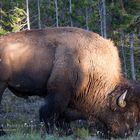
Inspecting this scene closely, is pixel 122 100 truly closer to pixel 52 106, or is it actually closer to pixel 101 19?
pixel 52 106

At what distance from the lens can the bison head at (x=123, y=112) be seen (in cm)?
1068

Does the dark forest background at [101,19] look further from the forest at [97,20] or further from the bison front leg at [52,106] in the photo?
the bison front leg at [52,106]

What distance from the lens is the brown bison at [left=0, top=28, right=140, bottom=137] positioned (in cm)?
1070

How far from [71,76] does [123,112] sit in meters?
1.45

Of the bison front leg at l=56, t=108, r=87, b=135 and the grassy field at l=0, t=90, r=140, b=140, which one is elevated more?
the bison front leg at l=56, t=108, r=87, b=135

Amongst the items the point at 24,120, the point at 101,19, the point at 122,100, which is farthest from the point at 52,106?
the point at 101,19

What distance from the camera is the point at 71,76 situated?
10750mm

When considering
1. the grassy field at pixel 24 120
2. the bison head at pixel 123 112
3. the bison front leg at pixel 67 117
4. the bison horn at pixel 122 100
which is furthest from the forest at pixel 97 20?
the bison horn at pixel 122 100

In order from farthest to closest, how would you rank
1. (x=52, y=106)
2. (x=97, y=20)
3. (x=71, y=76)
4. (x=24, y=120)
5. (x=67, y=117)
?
(x=97, y=20) → (x=24, y=120) → (x=67, y=117) → (x=71, y=76) → (x=52, y=106)

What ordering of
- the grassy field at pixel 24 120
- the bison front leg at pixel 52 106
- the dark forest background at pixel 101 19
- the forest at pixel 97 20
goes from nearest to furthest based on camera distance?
the grassy field at pixel 24 120 < the bison front leg at pixel 52 106 < the forest at pixel 97 20 < the dark forest background at pixel 101 19

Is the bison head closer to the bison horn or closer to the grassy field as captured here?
the bison horn

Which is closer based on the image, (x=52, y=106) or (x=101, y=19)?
(x=52, y=106)

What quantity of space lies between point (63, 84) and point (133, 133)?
1.93 metres

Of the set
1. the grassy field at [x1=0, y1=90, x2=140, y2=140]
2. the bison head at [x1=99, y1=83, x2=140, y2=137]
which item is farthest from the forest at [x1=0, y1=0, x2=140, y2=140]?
the bison head at [x1=99, y1=83, x2=140, y2=137]
